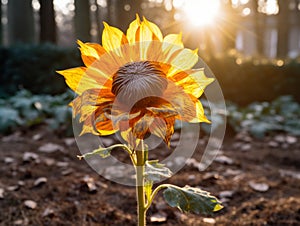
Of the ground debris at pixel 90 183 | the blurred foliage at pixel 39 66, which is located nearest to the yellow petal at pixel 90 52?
the ground debris at pixel 90 183

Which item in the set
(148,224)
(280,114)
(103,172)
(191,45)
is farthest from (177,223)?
(191,45)

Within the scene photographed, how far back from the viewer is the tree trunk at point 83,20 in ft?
47.0

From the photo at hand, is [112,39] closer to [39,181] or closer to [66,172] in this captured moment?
[39,181]

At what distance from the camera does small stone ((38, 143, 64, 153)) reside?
414cm

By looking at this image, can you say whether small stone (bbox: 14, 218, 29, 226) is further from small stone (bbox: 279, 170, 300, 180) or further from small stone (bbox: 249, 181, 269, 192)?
small stone (bbox: 279, 170, 300, 180)

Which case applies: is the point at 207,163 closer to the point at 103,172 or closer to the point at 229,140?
the point at 103,172

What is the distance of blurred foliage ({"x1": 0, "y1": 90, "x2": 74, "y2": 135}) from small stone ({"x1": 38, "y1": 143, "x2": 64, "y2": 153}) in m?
0.46

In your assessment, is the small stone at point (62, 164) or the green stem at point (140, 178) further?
the small stone at point (62, 164)

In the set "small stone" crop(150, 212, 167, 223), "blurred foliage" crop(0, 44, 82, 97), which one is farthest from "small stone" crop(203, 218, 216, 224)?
"blurred foliage" crop(0, 44, 82, 97)

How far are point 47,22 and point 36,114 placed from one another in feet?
21.5

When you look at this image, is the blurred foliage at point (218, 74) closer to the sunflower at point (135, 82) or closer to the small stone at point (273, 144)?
the small stone at point (273, 144)

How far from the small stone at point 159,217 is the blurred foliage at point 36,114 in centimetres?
243

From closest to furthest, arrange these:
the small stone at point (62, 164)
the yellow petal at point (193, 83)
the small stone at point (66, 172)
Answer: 1. the yellow petal at point (193, 83)
2. the small stone at point (66, 172)
3. the small stone at point (62, 164)

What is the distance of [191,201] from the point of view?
125 centimetres
